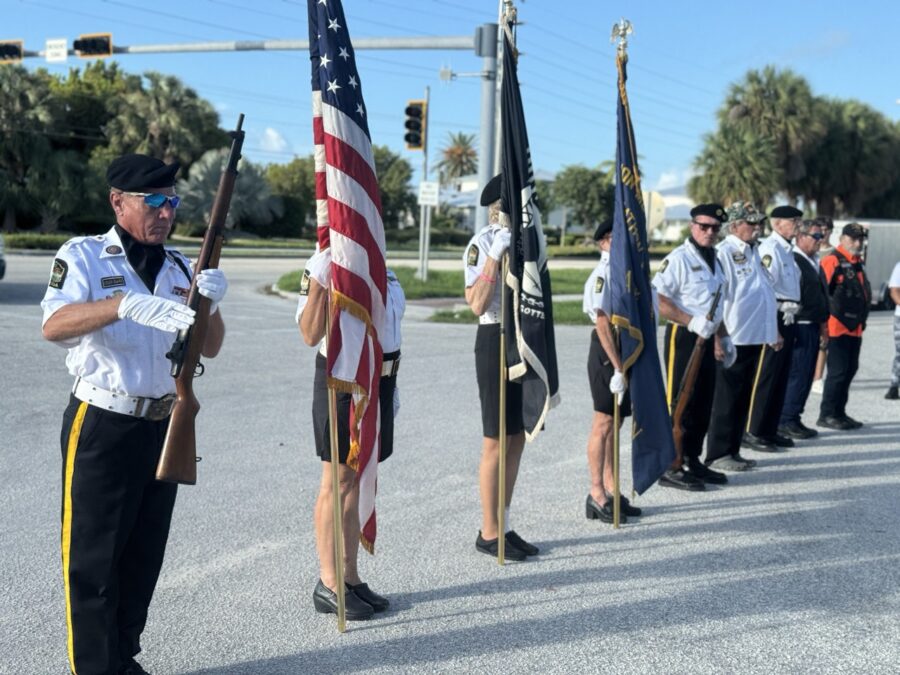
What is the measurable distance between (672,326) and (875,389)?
5.91m

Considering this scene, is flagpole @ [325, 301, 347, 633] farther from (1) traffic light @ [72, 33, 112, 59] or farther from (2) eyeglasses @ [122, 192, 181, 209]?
(1) traffic light @ [72, 33, 112, 59]

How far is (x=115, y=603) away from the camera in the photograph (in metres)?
3.54

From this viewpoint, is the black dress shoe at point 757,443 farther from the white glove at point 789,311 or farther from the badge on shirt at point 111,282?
the badge on shirt at point 111,282

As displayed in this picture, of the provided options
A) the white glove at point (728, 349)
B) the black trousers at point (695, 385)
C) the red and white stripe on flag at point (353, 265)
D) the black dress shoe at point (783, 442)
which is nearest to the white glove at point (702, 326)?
the black trousers at point (695, 385)

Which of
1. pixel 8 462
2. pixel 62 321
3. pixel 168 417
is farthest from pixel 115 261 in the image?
pixel 8 462

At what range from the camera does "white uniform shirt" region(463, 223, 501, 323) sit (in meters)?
5.08

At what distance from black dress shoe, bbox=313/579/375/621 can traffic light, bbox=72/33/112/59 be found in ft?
55.7

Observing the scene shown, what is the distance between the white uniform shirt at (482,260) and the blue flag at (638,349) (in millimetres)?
994

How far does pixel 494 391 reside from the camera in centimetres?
521

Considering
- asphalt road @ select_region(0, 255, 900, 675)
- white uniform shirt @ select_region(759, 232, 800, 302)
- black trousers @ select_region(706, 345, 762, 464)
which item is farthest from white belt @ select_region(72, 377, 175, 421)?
white uniform shirt @ select_region(759, 232, 800, 302)

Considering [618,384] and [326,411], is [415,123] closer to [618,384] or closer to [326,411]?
[618,384]

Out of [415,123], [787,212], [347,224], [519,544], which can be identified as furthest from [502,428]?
[415,123]

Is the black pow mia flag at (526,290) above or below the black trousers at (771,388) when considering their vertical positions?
above

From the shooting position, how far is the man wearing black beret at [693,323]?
21.9ft
